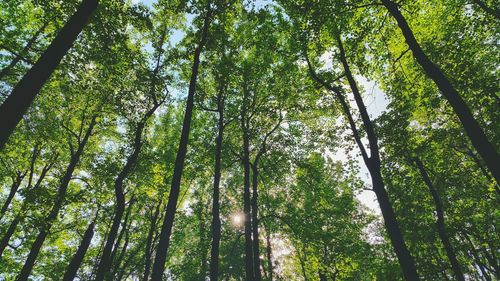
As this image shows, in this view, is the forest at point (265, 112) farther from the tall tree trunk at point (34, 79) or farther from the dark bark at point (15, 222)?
the tall tree trunk at point (34, 79)

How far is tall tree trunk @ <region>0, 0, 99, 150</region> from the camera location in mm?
5984

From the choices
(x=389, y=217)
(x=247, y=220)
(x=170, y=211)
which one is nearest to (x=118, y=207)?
(x=170, y=211)

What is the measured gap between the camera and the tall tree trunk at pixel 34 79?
5984 millimetres

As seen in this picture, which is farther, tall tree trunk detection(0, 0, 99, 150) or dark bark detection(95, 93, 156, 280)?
dark bark detection(95, 93, 156, 280)

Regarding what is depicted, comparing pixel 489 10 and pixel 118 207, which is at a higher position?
pixel 489 10

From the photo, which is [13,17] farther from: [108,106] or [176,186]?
[176,186]

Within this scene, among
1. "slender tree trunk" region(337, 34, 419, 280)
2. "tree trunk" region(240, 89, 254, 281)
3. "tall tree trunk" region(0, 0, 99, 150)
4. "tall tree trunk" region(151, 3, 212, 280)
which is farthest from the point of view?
"tree trunk" region(240, 89, 254, 281)

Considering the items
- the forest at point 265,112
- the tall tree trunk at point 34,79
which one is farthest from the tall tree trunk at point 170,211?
the tall tree trunk at point 34,79

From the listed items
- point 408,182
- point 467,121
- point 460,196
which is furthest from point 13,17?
point 460,196

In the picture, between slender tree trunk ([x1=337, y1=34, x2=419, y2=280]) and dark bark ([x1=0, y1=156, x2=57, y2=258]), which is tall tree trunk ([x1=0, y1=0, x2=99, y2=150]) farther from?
slender tree trunk ([x1=337, y1=34, x2=419, y2=280])

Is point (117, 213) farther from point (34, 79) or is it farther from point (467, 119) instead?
point (467, 119)

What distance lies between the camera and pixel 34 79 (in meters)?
6.55

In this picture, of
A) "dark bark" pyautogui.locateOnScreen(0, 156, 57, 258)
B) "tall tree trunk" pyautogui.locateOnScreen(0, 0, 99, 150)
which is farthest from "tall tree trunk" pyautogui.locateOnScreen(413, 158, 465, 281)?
"dark bark" pyautogui.locateOnScreen(0, 156, 57, 258)

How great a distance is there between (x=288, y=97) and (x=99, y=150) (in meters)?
17.7
